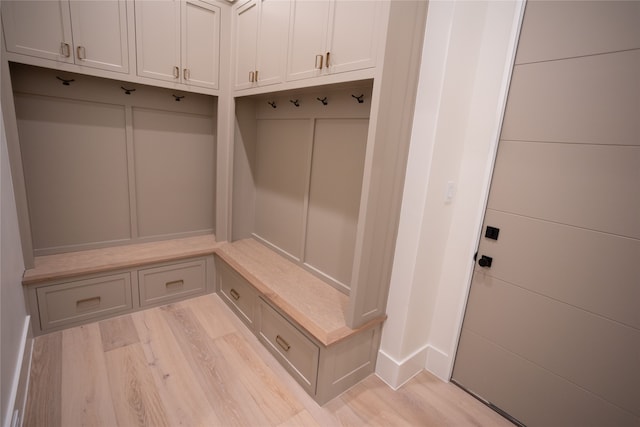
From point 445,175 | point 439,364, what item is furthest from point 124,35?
point 439,364

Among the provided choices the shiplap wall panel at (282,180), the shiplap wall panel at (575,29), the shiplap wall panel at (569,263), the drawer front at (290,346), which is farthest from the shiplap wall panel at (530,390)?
the shiplap wall panel at (575,29)

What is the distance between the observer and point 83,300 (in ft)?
7.25

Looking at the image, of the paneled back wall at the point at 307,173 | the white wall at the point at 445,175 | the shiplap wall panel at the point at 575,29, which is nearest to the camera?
the shiplap wall panel at the point at 575,29

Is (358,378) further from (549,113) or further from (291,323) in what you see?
(549,113)

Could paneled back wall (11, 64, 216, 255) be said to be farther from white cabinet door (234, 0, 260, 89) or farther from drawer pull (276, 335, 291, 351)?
drawer pull (276, 335, 291, 351)

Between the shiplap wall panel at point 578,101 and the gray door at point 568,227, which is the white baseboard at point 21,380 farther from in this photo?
the shiplap wall panel at point 578,101

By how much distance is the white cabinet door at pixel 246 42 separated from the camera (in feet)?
7.34

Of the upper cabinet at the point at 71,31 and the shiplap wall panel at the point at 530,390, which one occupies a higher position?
the upper cabinet at the point at 71,31

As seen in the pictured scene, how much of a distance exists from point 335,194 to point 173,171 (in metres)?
1.56

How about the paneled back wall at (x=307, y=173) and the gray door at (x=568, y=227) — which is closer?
the gray door at (x=568, y=227)

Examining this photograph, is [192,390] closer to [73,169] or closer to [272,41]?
[73,169]

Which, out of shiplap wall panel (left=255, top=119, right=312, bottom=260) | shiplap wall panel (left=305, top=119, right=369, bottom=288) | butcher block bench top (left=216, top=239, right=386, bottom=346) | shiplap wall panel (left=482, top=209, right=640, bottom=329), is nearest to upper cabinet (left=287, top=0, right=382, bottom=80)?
shiplap wall panel (left=305, top=119, right=369, bottom=288)

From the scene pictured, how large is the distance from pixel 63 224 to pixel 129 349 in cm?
113

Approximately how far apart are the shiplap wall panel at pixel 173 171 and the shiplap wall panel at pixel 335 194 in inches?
46.9
